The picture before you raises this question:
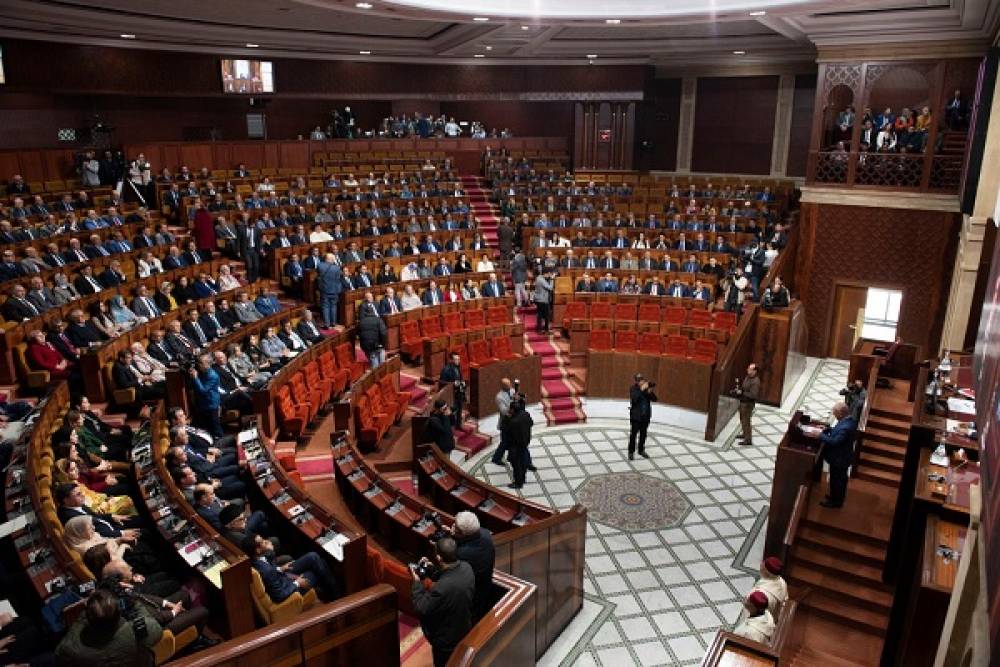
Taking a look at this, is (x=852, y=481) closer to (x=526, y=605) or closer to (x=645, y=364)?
(x=645, y=364)

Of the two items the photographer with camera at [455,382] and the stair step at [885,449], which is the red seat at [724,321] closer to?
the stair step at [885,449]

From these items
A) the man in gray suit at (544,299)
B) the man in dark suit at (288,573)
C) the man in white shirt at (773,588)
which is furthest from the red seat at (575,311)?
the man in dark suit at (288,573)

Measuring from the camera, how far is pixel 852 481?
752cm

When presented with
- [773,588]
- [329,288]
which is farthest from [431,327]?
[773,588]

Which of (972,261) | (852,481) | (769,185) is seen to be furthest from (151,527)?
(769,185)

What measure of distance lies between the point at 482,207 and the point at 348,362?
7.75 meters

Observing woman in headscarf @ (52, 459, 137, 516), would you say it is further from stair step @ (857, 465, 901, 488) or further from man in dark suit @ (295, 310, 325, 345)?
stair step @ (857, 465, 901, 488)

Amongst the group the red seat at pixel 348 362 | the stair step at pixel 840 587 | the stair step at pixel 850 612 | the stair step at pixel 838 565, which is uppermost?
the red seat at pixel 348 362

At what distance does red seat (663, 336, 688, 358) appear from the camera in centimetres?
1022

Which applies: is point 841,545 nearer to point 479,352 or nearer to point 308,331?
point 479,352

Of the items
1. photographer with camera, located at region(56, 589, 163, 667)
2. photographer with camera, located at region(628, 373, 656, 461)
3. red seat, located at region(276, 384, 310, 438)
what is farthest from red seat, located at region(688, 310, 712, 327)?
photographer with camera, located at region(56, 589, 163, 667)

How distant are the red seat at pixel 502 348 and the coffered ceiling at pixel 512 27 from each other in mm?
4421

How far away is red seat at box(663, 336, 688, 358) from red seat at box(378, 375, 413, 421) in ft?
12.1

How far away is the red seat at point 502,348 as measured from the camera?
403 inches
